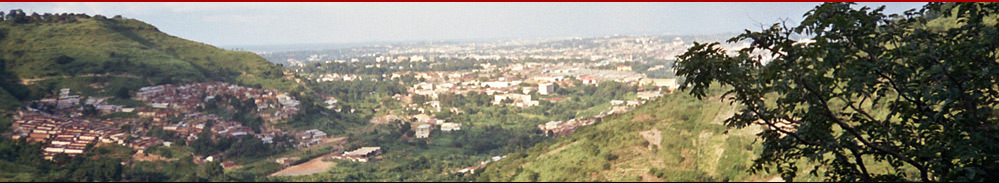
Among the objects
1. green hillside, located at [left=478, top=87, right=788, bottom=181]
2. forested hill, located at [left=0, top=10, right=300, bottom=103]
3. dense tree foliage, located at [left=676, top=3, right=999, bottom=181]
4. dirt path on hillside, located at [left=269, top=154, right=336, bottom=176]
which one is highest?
dense tree foliage, located at [left=676, top=3, right=999, bottom=181]

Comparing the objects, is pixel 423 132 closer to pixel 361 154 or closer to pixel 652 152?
pixel 361 154

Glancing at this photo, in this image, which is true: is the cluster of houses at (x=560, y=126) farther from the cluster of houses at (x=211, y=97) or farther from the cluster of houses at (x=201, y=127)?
the cluster of houses at (x=201, y=127)

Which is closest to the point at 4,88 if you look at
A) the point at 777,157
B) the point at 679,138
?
the point at 679,138

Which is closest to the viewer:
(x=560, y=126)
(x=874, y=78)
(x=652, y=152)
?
(x=874, y=78)

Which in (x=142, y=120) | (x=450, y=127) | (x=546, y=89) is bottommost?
(x=450, y=127)

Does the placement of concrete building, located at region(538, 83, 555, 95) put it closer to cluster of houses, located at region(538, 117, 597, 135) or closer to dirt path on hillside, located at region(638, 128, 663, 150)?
cluster of houses, located at region(538, 117, 597, 135)

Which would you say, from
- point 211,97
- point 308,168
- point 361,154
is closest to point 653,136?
point 361,154

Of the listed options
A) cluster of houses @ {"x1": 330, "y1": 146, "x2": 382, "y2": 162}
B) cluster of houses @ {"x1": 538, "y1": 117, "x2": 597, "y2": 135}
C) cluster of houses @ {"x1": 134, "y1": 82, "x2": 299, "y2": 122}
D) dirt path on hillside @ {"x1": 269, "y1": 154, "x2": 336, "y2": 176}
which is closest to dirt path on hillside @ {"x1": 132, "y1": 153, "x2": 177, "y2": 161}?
dirt path on hillside @ {"x1": 269, "y1": 154, "x2": 336, "y2": 176}

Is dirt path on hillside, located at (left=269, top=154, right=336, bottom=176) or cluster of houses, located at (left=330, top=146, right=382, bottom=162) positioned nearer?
dirt path on hillside, located at (left=269, top=154, right=336, bottom=176)
